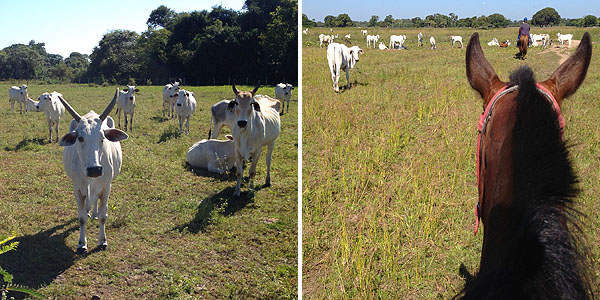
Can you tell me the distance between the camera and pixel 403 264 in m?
2.62

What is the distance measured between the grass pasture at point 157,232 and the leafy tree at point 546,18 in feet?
90.8

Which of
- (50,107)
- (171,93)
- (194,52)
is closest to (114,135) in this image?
(50,107)

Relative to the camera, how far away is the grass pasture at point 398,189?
2.47 meters

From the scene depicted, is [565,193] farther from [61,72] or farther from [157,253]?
[61,72]

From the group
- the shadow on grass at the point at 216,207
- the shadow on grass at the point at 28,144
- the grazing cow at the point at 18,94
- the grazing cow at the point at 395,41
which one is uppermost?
the grazing cow at the point at 395,41

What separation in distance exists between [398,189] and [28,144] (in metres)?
6.77

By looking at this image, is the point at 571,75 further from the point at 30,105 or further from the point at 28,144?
the point at 30,105

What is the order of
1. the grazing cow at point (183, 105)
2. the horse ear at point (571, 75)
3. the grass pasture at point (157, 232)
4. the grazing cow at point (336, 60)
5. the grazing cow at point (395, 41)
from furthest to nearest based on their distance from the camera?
the grazing cow at point (395, 41) < the grazing cow at point (183, 105) < the grazing cow at point (336, 60) < the grass pasture at point (157, 232) < the horse ear at point (571, 75)

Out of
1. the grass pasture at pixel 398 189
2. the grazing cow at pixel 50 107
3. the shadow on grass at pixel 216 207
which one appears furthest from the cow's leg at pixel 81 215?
the grazing cow at pixel 50 107

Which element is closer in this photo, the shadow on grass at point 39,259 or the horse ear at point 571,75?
the horse ear at point 571,75

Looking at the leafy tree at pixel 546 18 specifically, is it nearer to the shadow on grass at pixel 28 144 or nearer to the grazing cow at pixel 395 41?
the grazing cow at pixel 395 41

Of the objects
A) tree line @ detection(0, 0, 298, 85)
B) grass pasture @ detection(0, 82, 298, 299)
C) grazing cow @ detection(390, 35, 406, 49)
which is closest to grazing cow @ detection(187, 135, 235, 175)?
grass pasture @ detection(0, 82, 298, 299)

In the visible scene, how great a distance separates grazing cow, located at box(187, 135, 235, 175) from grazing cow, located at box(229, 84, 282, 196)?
0.89 meters

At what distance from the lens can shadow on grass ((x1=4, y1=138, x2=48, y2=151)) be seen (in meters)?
6.92
